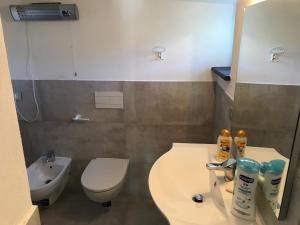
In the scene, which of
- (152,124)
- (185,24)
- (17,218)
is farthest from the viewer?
(152,124)

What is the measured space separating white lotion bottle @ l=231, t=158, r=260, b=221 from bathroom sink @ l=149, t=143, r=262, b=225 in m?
0.04

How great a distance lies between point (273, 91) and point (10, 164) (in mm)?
934

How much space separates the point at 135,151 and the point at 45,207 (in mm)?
1061

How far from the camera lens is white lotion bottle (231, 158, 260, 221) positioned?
91 cm

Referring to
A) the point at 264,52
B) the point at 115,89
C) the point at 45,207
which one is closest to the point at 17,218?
the point at 264,52

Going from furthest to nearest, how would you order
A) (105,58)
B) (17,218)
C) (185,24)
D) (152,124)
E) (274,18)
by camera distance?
(152,124)
(105,58)
(185,24)
(274,18)
(17,218)

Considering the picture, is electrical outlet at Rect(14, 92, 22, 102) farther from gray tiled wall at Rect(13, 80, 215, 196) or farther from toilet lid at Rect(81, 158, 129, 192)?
toilet lid at Rect(81, 158, 129, 192)

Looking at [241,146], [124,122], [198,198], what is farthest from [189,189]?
[124,122]

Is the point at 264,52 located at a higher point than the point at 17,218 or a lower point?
higher

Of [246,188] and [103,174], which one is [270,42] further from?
[103,174]

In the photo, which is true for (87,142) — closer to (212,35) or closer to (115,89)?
(115,89)

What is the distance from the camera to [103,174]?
2152mm

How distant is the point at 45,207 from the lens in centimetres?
240

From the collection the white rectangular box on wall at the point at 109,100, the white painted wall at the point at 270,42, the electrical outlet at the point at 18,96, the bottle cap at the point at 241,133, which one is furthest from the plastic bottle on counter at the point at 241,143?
the electrical outlet at the point at 18,96
